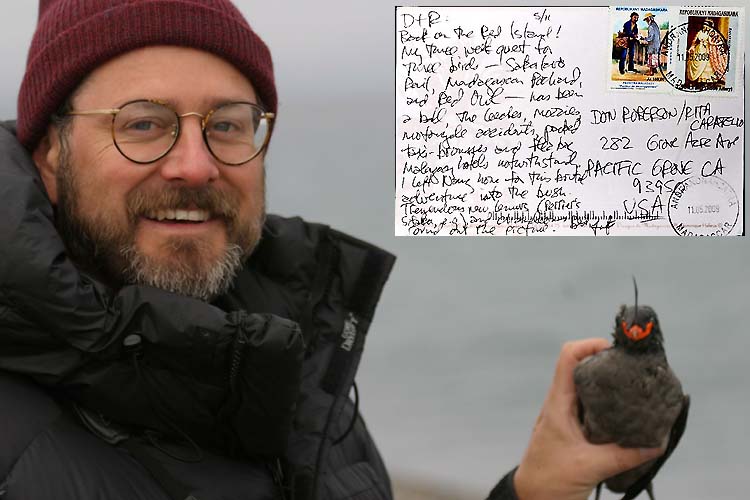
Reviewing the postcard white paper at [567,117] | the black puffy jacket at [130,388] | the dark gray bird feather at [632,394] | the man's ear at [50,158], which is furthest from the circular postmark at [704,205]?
the man's ear at [50,158]

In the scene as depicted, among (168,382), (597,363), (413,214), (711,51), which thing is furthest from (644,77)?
(168,382)

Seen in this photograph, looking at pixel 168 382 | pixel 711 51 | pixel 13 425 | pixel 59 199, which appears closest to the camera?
pixel 13 425

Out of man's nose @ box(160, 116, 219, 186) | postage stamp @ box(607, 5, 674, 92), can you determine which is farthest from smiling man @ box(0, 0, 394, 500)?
postage stamp @ box(607, 5, 674, 92)

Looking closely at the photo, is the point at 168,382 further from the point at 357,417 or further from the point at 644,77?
the point at 644,77

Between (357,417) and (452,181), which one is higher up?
(452,181)

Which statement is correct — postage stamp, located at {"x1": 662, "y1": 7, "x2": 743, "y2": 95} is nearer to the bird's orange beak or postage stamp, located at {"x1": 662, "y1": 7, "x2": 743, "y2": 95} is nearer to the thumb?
the bird's orange beak

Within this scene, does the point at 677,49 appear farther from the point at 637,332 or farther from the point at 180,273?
the point at 180,273
